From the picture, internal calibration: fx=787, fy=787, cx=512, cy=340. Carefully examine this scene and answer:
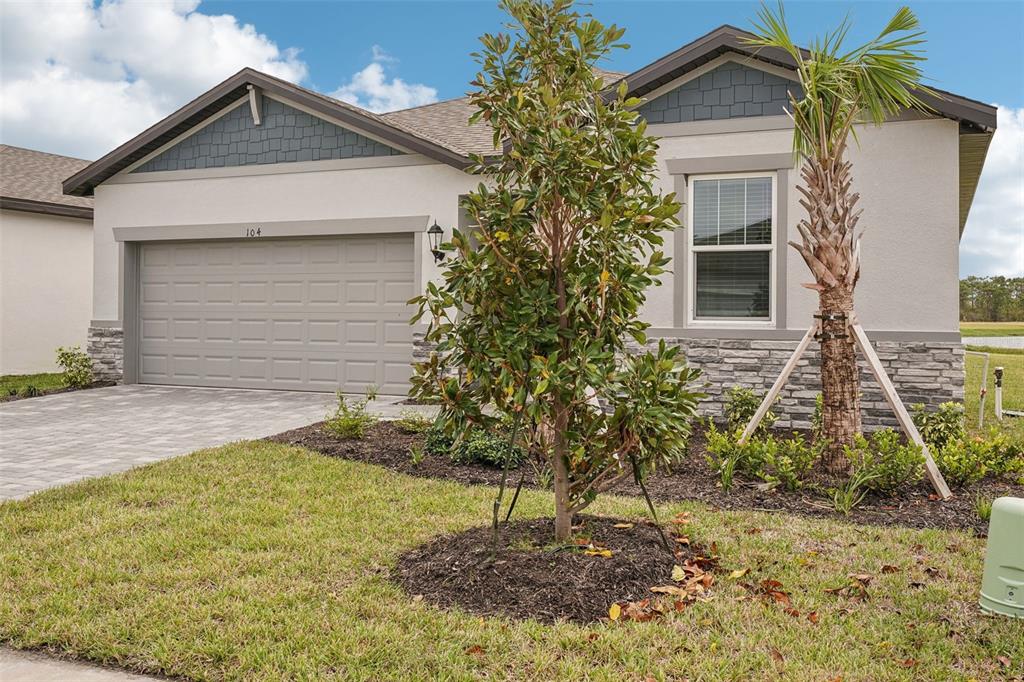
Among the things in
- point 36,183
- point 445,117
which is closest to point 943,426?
point 445,117

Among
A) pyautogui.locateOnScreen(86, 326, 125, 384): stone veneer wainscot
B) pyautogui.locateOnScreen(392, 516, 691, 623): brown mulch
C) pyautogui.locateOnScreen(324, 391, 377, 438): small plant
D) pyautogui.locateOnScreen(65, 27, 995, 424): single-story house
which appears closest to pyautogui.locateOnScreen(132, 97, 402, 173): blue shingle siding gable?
pyautogui.locateOnScreen(65, 27, 995, 424): single-story house

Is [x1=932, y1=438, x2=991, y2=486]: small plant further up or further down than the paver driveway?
further up

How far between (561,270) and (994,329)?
42695 millimetres

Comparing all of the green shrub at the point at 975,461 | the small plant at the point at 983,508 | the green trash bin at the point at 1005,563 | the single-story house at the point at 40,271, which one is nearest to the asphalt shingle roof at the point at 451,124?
the green shrub at the point at 975,461

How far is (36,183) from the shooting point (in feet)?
54.6

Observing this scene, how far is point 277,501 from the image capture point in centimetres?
588

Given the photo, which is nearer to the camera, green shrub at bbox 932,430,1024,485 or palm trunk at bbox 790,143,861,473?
green shrub at bbox 932,430,1024,485

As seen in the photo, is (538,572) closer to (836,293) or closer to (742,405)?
(836,293)

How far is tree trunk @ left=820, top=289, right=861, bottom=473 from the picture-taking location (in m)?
6.48

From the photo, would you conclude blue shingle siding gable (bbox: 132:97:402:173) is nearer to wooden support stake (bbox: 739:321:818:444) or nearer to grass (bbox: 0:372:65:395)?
grass (bbox: 0:372:65:395)

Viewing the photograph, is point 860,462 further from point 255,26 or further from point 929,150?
point 255,26

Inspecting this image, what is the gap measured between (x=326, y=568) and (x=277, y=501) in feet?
5.35

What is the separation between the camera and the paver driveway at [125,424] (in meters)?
7.19

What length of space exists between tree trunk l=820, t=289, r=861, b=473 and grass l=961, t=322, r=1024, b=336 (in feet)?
109
